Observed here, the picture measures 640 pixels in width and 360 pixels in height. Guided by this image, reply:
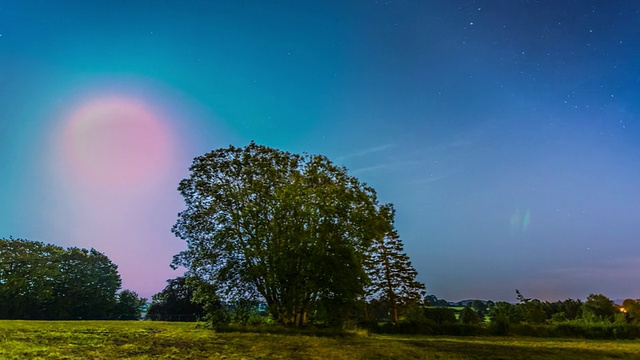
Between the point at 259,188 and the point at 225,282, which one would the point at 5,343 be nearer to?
the point at 225,282

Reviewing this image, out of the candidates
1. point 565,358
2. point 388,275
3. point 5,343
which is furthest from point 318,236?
point 388,275

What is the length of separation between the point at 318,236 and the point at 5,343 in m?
17.8

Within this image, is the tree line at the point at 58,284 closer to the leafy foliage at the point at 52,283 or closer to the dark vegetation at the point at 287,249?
the leafy foliage at the point at 52,283

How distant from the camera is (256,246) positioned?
2580cm

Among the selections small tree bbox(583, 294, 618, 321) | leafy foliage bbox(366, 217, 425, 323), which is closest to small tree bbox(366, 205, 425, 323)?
leafy foliage bbox(366, 217, 425, 323)

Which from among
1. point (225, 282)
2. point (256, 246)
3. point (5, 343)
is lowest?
point (5, 343)

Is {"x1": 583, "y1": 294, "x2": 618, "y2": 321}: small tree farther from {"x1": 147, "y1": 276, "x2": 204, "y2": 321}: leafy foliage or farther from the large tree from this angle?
{"x1": 147, "y1": 276, "x2": 204, "y2": 321}: leafy foliage

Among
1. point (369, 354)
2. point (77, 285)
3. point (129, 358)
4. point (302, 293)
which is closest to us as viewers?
point (129, 358)

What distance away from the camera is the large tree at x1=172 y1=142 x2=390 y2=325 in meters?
24.8

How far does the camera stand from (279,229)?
26500mm

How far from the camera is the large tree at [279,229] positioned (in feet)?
81.5

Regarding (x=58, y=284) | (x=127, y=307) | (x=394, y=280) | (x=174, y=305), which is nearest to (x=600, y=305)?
(x=394, y=280)

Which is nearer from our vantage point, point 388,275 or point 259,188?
point 259,188

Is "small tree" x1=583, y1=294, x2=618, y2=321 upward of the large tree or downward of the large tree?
downward
